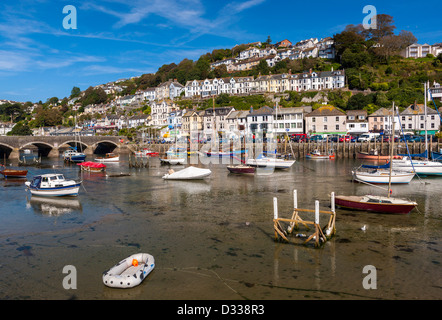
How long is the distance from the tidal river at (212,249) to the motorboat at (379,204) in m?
0.53

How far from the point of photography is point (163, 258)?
15930mm

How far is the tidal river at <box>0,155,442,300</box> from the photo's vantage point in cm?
1286

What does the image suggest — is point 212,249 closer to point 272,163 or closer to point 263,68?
point 272,163

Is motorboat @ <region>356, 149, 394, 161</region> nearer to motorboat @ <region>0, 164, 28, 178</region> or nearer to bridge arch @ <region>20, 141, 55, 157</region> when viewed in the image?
motorboat @ <region>0, 164, 28, 178</region>

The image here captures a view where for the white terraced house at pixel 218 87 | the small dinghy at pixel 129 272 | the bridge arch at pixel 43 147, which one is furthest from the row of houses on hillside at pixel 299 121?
the small dinghy at pixel 129 272

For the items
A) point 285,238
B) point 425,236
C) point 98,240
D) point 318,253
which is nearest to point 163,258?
point 98,240

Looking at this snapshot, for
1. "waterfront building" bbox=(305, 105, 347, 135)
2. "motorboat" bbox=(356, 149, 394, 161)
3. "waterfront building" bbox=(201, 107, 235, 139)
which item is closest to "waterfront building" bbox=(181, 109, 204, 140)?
"waterfront building" bbox=(201, 107, 235, 139)

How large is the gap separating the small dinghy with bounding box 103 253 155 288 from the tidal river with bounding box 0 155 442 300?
0.93 feet

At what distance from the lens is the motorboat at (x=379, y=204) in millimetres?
22572

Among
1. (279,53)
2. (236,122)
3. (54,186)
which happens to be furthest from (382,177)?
(279,53)

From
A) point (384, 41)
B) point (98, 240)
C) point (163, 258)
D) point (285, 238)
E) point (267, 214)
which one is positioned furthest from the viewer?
point (384, 41)

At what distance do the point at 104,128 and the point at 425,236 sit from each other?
145270 millimetres

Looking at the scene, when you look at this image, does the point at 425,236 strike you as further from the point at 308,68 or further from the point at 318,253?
the point at 308,68

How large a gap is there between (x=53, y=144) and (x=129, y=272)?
8393 centimetres
